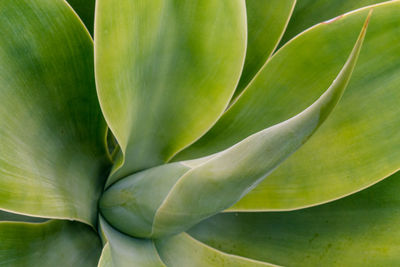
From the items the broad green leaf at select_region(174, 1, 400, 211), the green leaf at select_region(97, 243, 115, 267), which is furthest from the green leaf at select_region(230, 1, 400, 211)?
the green leaf at select_region(97, 243, 115, 267)

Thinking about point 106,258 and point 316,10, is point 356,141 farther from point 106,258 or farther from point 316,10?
point 106,258

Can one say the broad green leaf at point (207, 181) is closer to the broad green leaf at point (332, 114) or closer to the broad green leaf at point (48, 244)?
the broad green leaf at point (48, 244)

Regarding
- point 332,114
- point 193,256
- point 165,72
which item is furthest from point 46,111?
point 332,114

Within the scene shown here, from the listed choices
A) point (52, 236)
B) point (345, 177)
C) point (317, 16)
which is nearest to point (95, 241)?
point (52, 236)

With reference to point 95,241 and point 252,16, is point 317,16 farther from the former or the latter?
point 95,241

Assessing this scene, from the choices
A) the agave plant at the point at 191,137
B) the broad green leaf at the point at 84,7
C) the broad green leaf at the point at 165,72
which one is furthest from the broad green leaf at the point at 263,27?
the broad green leaf at the point at 84,7

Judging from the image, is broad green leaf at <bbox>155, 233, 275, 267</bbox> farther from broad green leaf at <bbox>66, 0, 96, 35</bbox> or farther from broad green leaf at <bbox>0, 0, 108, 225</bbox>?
broad green leaf at <bbox>66, 0, 96, 35</bbox>
